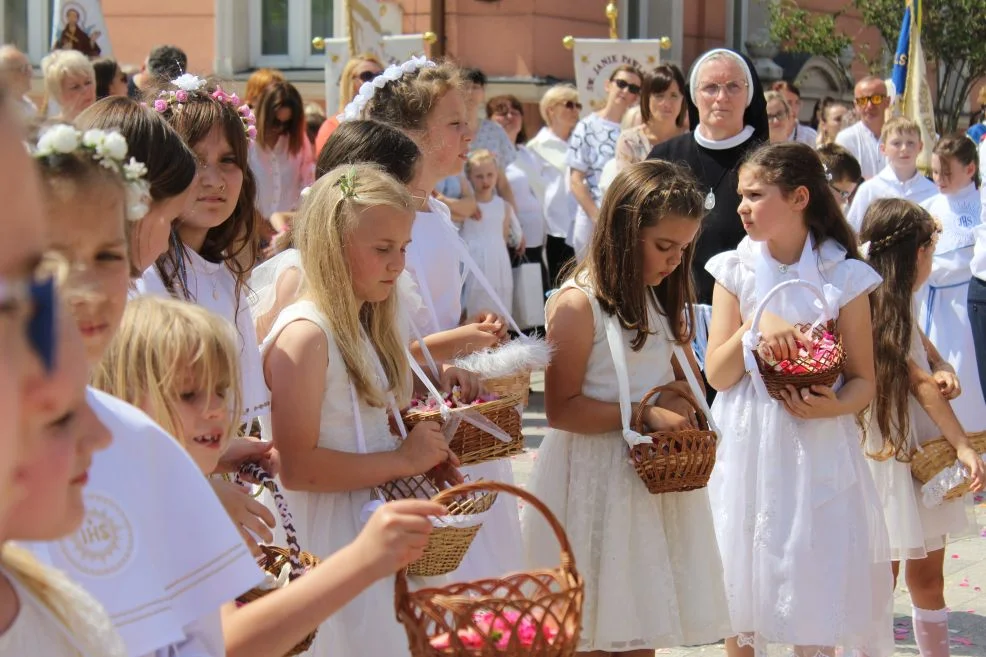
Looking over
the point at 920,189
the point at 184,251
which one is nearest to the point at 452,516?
the point at 184,251

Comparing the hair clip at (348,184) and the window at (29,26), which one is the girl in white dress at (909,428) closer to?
the hair clip at (348,184)

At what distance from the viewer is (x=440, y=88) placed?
176 inches

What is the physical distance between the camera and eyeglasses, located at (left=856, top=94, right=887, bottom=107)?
410 inches

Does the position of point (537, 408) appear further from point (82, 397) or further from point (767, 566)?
point (82, 397)

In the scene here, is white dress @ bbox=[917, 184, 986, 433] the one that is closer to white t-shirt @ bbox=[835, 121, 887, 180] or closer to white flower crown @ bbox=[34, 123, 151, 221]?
white t-shirt @ bbox=[835, 121, 887, 180]

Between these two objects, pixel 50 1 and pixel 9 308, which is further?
pixel 50 1

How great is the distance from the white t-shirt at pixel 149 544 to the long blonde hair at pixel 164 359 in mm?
446

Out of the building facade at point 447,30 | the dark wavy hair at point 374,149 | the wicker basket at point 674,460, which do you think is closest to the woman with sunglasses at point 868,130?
the building facade at point 447,30

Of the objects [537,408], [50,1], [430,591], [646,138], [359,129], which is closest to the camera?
[430,591]

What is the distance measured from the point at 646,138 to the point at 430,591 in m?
6.18

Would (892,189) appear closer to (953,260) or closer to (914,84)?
(953,260)

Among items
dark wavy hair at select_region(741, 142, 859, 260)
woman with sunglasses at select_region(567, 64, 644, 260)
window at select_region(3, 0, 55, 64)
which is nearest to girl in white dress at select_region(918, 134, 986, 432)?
woman with sunglasses at select_region(567, 64, 644, 260)

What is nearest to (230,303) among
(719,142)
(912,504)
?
(912,504)

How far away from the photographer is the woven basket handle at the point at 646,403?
12.2 feet
